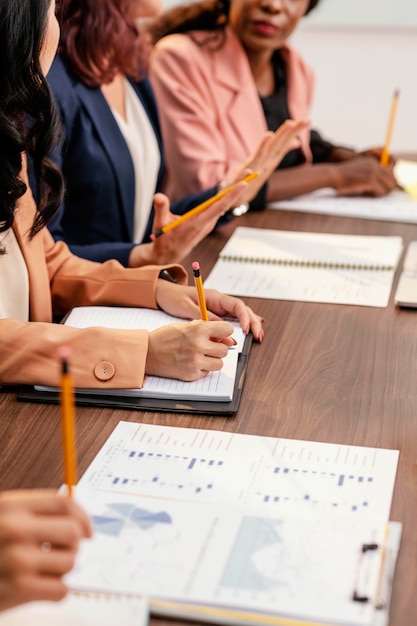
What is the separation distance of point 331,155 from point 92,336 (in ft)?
5.22

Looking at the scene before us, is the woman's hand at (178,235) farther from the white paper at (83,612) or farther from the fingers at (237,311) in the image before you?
the white paper at (83,612)

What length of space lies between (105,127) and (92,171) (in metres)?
0.11

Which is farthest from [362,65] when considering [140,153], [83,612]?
[83,612]

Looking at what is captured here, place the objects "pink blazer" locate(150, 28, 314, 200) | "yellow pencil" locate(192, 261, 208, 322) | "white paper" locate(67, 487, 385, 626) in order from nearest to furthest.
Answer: "white paper" locate(67, 487, 385, 626) < "yellow pencil" locate(192, 261, 208, 322) < "pink blazer" locate(150, 28, 314, 200)

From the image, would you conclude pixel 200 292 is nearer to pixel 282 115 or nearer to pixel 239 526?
pixel 239 526

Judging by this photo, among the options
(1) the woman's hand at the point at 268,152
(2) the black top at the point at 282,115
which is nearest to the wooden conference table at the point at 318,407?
(1) the woman's hand at the point at 268,152

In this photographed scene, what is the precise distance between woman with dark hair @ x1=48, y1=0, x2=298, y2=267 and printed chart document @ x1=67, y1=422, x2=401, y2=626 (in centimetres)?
86

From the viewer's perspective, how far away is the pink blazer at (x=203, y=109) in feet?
7.47

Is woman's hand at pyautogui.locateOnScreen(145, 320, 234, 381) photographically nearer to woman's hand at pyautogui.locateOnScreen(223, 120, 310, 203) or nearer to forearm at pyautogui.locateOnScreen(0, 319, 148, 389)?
forearm at pyautogui.locateOnScreen(0, 319, 148, 389)

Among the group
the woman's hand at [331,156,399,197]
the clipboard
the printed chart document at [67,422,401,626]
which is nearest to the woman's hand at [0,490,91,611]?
the printed chart document at [67,422,401,626]

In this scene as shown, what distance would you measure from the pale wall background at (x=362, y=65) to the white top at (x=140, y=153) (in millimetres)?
2335

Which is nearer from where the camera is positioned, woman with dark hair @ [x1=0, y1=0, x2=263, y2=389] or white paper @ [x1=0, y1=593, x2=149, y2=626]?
white paper @ [x1=0, y1=593, x2=149, y2=626]

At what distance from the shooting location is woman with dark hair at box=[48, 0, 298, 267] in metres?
1.95

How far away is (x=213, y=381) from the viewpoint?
1234mm
